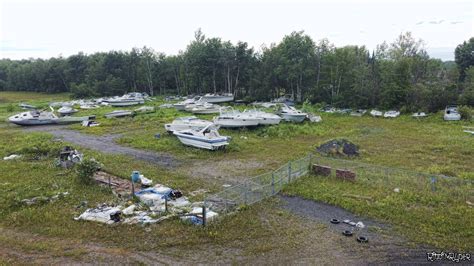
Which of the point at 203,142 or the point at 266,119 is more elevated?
the point at 266,119

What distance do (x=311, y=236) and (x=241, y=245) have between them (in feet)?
6.80

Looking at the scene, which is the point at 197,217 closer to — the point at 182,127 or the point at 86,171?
the point at 86,171

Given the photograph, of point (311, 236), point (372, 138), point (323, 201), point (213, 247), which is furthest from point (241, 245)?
point (372, 138)

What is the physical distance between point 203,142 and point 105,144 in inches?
290

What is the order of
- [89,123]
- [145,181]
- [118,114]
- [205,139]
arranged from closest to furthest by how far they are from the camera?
[145,181], [205,139], [89,123], [118,114]

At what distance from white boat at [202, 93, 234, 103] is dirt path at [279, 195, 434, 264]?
108 feet

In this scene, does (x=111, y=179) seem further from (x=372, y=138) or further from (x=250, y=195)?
(x=372, y=138)

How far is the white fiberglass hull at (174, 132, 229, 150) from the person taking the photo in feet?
68.3

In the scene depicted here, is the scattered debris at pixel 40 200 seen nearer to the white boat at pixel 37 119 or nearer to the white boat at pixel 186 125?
the white boat at pixel 186 125

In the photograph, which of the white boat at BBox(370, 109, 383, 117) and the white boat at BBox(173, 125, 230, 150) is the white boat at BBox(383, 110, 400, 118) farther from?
the white boat at BBox(173, 125, 230, 150)

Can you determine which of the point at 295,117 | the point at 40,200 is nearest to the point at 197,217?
the point at 40,200

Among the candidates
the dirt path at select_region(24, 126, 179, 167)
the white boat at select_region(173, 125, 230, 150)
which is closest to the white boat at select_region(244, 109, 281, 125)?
the white boat at select_region(173, 125, 230, 150)

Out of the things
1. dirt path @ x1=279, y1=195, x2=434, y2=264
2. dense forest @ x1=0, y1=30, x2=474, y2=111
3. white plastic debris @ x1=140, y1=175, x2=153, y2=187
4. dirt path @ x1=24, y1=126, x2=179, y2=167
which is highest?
dense forest @ x1=0, y1=30, x2=474, y2=111

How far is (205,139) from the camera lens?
21.0 metres
